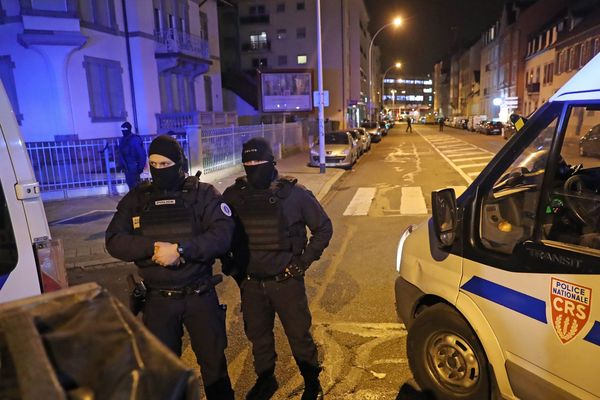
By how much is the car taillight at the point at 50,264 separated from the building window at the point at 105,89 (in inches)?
666

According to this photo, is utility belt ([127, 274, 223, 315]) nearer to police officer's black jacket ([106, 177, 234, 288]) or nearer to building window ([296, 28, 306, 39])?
police officer's black jacket ([106, 177, 234, 288])

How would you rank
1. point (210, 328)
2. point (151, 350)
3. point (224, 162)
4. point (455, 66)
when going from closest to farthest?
point (151, 350) < point (210, 328) < point (224, 162) < point (455, 66)

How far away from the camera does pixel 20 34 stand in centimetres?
1616

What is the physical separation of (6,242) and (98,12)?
1867 centimetres

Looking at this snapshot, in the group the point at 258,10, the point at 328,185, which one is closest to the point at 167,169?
the point at 328,185

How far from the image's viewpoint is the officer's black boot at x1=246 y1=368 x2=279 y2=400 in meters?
3.53

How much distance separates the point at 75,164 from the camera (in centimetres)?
1227

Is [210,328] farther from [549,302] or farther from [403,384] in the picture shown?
[549,302]

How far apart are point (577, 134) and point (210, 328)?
238cm

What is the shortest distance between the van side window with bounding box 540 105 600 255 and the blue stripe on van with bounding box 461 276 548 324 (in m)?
0.32

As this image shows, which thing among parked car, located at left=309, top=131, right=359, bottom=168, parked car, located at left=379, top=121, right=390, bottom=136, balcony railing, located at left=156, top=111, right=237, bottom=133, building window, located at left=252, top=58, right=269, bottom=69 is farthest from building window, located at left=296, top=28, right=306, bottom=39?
parked car, located at left=309, top=131, right=359, bottom=168

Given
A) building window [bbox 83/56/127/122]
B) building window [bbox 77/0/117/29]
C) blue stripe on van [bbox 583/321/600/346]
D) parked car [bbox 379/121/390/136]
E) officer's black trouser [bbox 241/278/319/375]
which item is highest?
building window [bbox 77/0/117/29]

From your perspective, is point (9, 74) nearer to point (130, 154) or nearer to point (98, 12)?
point (98, 12)

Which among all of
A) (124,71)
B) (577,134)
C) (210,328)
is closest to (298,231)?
(210,328)
